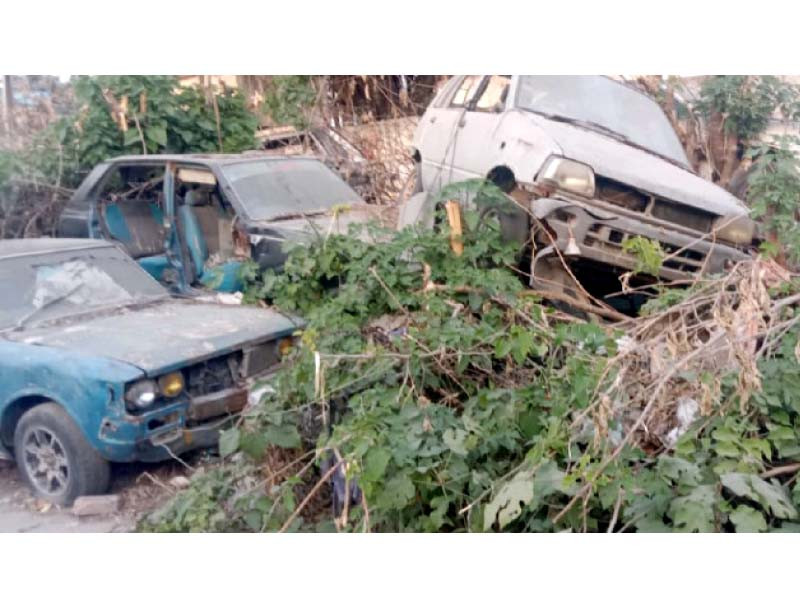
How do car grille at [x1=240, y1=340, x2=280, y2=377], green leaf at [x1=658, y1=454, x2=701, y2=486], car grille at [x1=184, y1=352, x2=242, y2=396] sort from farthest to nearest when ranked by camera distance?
car grille at [x1=240, y1=340, x2=280, y2=377]
car grille at [x1=184, y1=352, x2=242, y2=396]
green leaf at [x1=658, y1=454, x2=701, y2=486]

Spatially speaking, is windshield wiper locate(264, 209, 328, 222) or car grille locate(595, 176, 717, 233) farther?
windshield wiper locate(264, 209, 328, 222)

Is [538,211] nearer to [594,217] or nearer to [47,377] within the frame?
[594,217]

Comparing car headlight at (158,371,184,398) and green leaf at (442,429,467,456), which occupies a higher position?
car headlight at (158,371,184,398)

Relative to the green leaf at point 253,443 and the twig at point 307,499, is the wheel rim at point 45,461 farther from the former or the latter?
the twig at point 307,499

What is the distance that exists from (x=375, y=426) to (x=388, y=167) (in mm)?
2131

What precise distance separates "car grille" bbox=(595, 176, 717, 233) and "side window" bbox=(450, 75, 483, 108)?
42.1 inches

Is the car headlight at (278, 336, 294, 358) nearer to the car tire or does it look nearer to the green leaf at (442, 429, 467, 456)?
the car tire

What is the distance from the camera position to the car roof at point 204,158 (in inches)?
170

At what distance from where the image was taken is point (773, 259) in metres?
3.58

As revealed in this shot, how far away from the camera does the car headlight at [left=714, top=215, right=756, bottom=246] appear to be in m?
3.88

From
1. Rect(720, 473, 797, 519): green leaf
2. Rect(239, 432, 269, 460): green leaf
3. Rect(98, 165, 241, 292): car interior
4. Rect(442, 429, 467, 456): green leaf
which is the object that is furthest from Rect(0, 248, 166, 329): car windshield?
Rect(720, 473, 797, 519): green leaf

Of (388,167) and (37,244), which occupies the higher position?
(388,167)

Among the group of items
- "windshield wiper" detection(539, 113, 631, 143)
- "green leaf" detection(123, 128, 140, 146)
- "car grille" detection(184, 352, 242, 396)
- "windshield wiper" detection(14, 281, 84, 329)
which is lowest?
"car grille" detection(184, 352, 242, 396)
